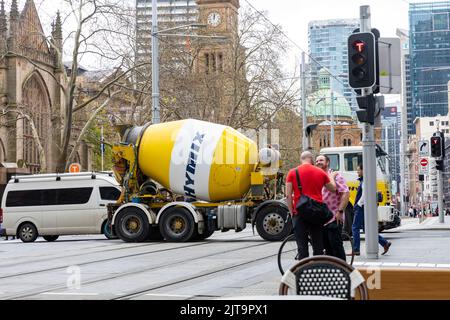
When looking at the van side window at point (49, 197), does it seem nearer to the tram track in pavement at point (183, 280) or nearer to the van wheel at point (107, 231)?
the van wheel at point (107, 231)

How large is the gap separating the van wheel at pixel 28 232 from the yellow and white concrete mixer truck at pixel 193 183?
194 inches

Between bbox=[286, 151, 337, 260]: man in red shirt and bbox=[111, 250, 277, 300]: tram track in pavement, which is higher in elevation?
bbox=[286, 151, 337, 260]: man in red shirt

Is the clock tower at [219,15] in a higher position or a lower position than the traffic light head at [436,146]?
higher

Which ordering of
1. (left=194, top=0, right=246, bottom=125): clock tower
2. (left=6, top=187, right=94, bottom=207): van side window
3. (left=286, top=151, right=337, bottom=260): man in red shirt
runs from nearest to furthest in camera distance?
(left=286, top=151, right=337, bottom=260): man in red shirt, (left=6, top=187, right=94, bottom=207): van side window, (left=194, top=0, right=246, bottom=125): clock tower

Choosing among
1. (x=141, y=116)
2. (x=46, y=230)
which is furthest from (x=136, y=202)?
(x=141, y=116)

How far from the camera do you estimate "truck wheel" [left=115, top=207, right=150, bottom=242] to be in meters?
24.4

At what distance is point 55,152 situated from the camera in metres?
77.3

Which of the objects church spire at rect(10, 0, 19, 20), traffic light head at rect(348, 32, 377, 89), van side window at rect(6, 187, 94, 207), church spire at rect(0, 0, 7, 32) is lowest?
van side window at rect(6, 187, 94, 207)

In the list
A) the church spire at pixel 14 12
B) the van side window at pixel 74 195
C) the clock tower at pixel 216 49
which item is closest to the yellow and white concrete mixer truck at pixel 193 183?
the van side window at pixel 74 195

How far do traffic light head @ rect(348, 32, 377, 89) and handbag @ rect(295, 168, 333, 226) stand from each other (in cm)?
396

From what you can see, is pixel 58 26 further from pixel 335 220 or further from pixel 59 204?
pixel 335 220

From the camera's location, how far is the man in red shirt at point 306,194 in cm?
1095

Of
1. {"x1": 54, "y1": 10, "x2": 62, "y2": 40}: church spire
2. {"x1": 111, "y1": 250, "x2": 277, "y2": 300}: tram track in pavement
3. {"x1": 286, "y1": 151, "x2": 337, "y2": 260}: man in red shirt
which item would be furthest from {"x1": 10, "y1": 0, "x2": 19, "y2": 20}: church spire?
{"x1": 286, "y1": 151, "x2": 337, "y2": 260}: man in red shirt

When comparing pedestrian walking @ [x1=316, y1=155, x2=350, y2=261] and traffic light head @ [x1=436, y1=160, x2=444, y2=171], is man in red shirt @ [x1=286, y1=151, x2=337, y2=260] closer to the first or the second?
pedestrian walking @ [x1=316, y1=155, x2=350, y2=261]
